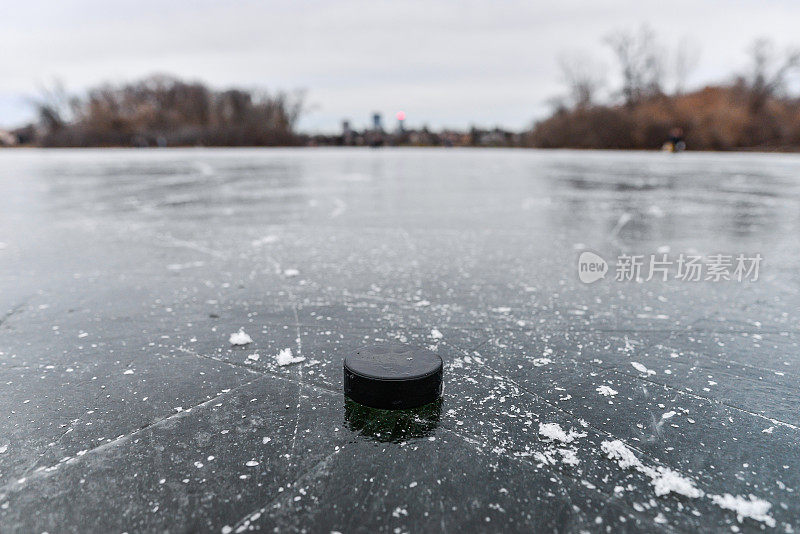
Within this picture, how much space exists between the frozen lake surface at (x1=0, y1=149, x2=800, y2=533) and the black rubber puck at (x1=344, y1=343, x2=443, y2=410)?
0.06 metres

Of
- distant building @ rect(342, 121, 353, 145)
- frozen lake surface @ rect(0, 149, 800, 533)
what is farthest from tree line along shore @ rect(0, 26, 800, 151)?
frozen lake surface @ rect(0, 149, 800, 533)

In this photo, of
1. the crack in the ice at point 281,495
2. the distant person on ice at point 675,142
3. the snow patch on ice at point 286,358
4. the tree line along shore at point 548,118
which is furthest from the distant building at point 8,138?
the crack in the ice at point 281,495

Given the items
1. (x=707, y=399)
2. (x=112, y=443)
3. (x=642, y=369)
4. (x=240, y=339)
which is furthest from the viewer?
(x=240, y=339)

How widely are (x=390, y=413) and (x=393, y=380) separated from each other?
6.4 inches

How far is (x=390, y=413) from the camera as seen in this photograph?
6.98 feet

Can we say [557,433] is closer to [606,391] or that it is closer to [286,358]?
[606,391]

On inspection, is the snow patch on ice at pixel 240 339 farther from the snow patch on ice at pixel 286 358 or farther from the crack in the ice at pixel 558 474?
the crack in the ice at pixel 558 474

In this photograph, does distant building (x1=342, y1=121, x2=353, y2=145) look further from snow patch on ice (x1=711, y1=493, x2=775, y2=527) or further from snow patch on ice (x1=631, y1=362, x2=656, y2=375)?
snow patch on ice (x1=711, y1=493, x2=775, y2=527)

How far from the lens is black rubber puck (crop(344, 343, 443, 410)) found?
2080 millimetres

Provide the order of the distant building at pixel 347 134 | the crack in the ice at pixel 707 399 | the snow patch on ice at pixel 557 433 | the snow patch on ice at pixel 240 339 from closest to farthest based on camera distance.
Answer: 1. the snow patch on ice at pixel 557 433
2. the crack in the ice at pixel 707 399
3. the snow patch on ice at pixel 240 339
4. the distant building at pixel 347 134

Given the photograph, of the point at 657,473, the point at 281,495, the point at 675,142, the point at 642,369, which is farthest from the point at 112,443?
the point at 675,142

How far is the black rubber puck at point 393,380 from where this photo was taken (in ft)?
6.82

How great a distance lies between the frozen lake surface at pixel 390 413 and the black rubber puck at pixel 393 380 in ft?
0.20

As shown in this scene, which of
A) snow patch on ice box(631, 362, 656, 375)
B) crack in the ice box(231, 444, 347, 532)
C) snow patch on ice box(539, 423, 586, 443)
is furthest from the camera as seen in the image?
snow patch on ice box(631, 362, 656, 375)
